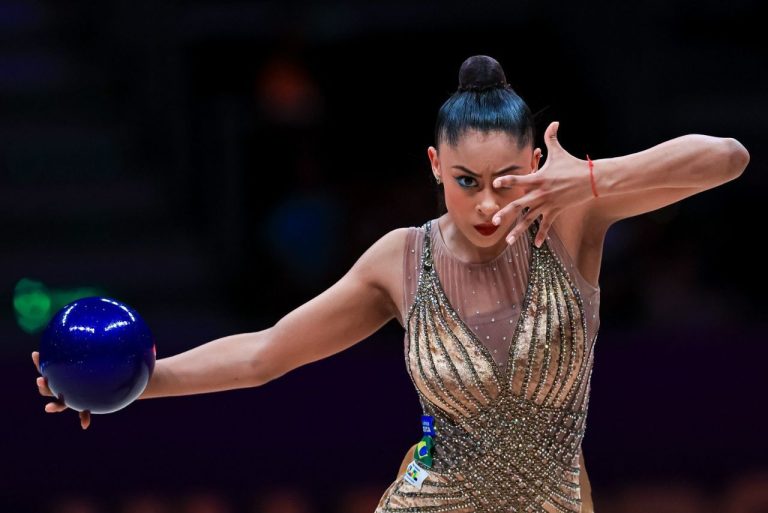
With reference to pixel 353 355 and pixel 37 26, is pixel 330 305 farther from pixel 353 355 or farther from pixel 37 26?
pixel 37 26

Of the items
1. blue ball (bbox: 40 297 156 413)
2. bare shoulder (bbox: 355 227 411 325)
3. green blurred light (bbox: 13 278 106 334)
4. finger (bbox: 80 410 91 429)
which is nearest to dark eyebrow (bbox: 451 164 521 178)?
bare shoulder (bbox: 355 227 411 325)

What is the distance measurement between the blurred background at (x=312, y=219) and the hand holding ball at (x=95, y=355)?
6.21 ft

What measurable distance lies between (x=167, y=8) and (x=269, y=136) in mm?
982

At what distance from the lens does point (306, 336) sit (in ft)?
9.27

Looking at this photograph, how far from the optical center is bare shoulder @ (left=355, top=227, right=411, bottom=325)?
2.74 meters

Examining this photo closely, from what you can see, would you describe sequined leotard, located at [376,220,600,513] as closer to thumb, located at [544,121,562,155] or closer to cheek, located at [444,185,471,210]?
cheek, located at [444,185,471,210]

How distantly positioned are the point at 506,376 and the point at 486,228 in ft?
1.03

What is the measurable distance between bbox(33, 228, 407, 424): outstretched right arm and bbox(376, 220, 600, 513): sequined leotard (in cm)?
13

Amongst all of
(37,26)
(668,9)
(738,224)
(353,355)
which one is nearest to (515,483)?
(353,355)

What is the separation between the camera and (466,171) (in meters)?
2.54

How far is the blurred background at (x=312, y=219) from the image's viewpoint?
4523 mm

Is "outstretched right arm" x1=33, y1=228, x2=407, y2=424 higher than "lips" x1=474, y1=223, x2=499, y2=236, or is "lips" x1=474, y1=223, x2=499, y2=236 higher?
"lips" x1=474, y1=223, x2=499, y2=236

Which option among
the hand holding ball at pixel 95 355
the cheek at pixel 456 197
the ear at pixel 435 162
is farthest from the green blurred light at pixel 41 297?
the cheek at pixel 456 197

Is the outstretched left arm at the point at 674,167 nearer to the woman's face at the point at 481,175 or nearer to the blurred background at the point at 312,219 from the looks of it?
the woman's face at the point at 481,175
